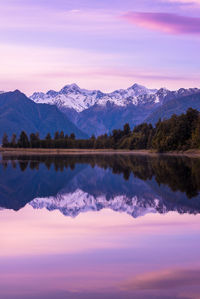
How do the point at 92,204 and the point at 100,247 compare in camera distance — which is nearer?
the point at 100,247

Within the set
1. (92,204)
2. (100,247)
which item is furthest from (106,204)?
(100,247)

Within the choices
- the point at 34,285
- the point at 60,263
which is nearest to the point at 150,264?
the point at 60,263

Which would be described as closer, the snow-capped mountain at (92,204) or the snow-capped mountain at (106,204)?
the snow-capped mountain at (106,204)

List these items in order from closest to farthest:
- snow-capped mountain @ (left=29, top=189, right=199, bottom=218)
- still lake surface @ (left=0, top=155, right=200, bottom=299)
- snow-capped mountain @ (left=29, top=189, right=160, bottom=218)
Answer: still lake surface @ (left=0, top=155, right=200, bottom=299) → snow-capped mountain @ (left=29, top=189, right=199, bottom=218) → snow-capped mountain @ (left=29, top=189, right=160, bottom=218)

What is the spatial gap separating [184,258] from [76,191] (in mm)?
21941

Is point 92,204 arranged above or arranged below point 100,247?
below

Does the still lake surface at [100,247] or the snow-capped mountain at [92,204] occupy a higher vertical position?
the still lake surface at [100,247]

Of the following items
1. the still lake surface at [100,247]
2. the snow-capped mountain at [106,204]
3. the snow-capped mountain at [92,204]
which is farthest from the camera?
the snow-capped mountain at [92,204]

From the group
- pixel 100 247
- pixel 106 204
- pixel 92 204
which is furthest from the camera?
pixel 92 204

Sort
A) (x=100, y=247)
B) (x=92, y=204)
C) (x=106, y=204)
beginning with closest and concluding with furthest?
(x=100, y=247), (x=106, y=204), (x=92, y=204)

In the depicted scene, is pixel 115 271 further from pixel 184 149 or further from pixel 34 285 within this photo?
pixel 184 149

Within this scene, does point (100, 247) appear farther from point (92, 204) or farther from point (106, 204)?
point (92, 204)

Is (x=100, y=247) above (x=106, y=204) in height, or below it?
above

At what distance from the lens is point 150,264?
45.2 ft
